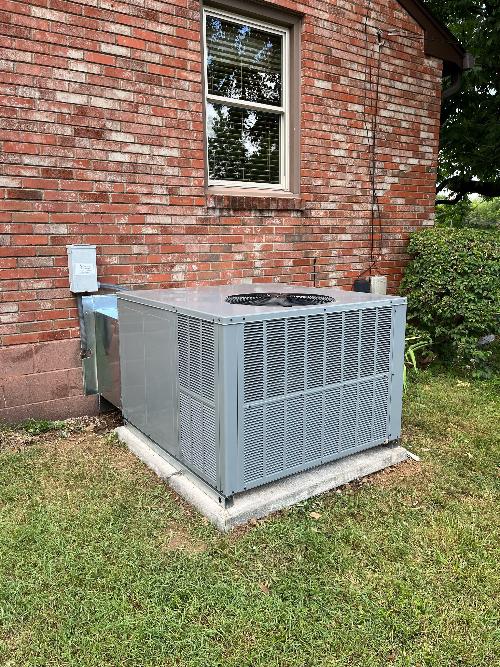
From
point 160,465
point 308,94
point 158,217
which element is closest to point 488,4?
point 308,94

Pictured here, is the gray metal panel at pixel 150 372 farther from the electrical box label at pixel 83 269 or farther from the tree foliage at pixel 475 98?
the tree foliage at pixel 475 98

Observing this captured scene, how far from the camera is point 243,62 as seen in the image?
475cm

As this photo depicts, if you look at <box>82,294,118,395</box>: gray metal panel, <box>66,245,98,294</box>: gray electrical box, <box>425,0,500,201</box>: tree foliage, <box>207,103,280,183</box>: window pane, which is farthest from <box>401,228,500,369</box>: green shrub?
<box>425,0,500,201</box>: tree foliage

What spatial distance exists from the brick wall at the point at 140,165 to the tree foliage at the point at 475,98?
356 centimetres

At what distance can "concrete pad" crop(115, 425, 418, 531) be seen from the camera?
2.60 m

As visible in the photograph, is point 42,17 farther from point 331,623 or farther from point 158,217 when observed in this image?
point 331,623

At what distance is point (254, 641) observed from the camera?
6.03 ft

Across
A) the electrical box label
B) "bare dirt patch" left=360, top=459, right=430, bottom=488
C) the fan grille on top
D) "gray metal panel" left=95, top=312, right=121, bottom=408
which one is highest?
the electrical box label

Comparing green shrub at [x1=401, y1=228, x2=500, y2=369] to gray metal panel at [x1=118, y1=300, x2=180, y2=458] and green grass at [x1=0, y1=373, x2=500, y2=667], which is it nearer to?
green grass at [x1=0, y1=373, x2=500, y2=667]

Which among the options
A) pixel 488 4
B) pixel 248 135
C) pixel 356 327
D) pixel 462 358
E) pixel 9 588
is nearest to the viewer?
pixel 9 588

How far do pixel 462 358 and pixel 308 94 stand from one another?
3372mm

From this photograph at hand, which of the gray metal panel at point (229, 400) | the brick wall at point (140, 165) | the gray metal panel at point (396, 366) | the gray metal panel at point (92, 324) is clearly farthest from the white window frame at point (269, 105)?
the gray metal panel at point (229, 400)

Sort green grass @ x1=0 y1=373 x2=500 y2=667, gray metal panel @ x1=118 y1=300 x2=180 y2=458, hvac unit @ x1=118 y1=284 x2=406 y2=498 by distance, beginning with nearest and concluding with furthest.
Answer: green grass @ x1=0 y1=373 x2=500 y2=667, hvac unit @ x1=118 y1=284 x2=406 y2=498, gray metal panel @ x1=118 y1=300 x2=180 y2=458

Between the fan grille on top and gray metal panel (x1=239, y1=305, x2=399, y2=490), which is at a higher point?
the fan grille on top
